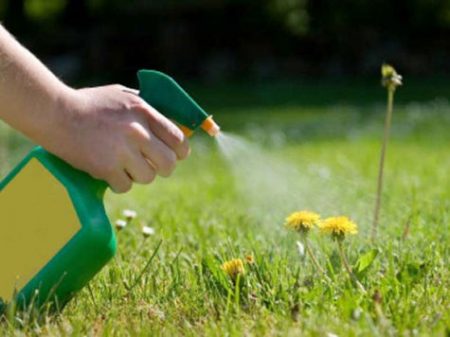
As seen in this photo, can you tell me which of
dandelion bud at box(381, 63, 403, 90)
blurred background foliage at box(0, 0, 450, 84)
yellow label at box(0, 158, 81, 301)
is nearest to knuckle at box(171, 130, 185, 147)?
yellow label at box(0, 158, 81, 301)

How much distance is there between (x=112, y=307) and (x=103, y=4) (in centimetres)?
1356

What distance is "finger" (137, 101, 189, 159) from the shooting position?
5.46 ft

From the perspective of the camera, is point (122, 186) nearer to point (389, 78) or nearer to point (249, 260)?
point (249, 260)

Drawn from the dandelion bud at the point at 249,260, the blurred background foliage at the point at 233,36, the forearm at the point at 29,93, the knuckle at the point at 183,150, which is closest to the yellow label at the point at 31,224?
the forearm at the point at 29,93

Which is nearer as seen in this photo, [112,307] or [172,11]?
[112,307]

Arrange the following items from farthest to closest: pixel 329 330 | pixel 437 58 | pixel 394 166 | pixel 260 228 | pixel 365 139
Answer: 1. pixel 437 58
2. pixel 365 139
3. pixel 394 166
4. pixel 260 228
5. pixel 329 330

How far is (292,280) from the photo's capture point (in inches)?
67.0

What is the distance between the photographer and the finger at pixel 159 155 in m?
1.65

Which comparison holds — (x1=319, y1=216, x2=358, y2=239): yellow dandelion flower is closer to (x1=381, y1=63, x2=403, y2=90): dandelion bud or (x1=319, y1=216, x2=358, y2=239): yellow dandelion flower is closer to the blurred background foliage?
(x1=381, y1=63, x2=403, y2=90): dandelion bud

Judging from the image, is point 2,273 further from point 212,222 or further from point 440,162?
point 440,162

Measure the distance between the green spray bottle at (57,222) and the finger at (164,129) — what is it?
0.06 meters

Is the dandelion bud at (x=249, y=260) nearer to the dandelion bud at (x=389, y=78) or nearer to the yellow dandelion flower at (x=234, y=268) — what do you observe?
the yellow dandelion flower at (x=234, y=268)

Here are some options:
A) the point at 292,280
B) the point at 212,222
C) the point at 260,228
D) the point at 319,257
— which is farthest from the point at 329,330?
the point at 212,222

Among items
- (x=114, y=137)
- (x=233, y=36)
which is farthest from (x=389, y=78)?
(x=233, y=36)
